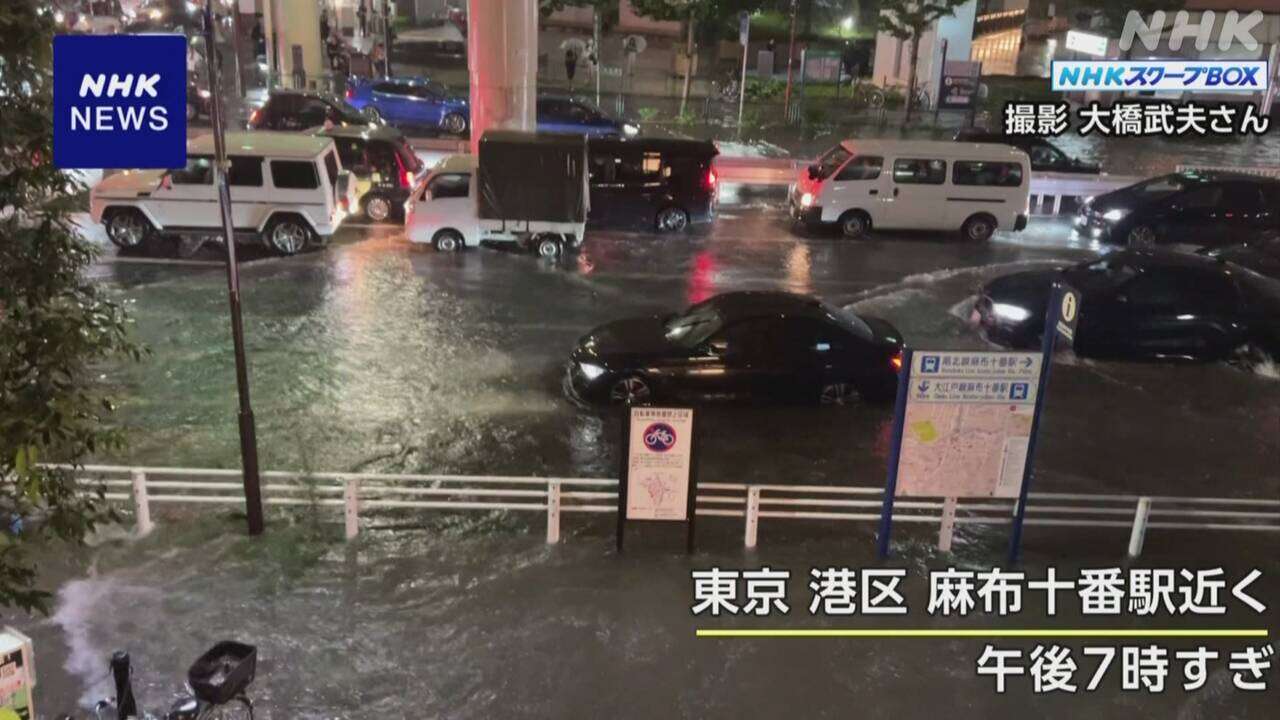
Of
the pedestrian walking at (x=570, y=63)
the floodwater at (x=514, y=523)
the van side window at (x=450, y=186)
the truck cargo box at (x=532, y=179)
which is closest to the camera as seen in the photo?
the floodwater at (x=514, y=523)

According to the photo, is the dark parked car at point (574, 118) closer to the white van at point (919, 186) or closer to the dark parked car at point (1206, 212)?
the white van at point (919, 186)

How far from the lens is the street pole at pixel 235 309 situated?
7359 millimetres

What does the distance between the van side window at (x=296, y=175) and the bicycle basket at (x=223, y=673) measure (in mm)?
11584

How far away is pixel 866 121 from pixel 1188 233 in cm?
1564

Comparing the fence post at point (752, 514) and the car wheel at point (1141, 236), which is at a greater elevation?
the car wheel at point (1141, 236)

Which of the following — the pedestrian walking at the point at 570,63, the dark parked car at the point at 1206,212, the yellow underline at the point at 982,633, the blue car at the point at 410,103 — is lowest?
the yellow underline at the point at 982,633

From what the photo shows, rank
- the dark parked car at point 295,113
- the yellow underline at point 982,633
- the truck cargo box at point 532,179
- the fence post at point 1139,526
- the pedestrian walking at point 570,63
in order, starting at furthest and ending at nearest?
the pedestrian walking at point 570,63 → the dark parked car at point 295,113 → the truck cargo box at point 532,179 → the fence post at point 1139,526 → the yellow underline at point 982,633

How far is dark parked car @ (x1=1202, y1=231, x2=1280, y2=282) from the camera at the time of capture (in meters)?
16.3

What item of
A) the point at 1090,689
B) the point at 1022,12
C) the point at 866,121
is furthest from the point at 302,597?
the point at 1022,12

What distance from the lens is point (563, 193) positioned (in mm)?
17094

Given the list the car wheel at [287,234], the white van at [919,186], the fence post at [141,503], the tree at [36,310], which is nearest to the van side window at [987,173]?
the white van at [919,186]

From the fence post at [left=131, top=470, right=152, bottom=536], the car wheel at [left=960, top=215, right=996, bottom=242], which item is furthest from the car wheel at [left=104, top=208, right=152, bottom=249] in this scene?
the car wheel at [left=960, top=215, right=996, bottom=242]

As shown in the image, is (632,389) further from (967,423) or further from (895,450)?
(967,423)

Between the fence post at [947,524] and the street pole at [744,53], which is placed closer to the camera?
the fence post at [947,524]
